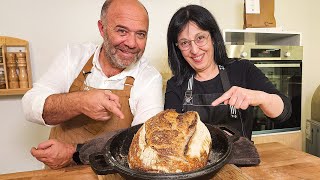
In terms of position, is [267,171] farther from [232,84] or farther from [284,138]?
[284,138]

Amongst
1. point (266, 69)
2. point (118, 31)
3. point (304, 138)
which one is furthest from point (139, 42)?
point (304, 138)

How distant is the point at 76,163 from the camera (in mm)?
1020

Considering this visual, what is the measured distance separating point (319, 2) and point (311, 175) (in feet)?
8.71

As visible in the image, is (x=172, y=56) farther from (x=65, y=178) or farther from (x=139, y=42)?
(x=65, y=178)

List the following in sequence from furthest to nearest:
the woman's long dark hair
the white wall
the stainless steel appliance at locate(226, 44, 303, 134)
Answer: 1. the stainless steel appliance at locate(226, 44, 303, 134)
2. the white wall
3. the woman's long dark hair

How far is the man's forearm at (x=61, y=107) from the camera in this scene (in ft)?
3.49

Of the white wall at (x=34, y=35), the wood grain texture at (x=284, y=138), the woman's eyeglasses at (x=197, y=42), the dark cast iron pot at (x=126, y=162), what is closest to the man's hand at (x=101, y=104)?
the dark cast iron pot at (x=126, y=162)

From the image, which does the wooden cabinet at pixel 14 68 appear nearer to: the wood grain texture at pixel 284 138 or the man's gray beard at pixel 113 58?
the man's gray beard at pixel 113 58

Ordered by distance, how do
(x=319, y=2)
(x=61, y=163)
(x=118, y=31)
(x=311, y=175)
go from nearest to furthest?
(x=311, y=175) < (x=61, y=163) < (x=118, y=31) < (x=319, y=2)

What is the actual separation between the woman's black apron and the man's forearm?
0.67m

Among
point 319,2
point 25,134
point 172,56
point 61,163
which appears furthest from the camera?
point 319,2

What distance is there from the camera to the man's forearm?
3.49 ft

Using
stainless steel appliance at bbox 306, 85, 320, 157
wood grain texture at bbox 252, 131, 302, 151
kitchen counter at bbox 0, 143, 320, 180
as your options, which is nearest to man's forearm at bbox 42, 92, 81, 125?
kitchen counter at bbox 0, 143, 320, 180

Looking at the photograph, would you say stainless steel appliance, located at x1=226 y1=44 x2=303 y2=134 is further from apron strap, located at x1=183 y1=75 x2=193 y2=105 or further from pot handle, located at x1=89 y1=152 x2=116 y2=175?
pot handle, located at x1=89 y1=152 x2=116 y2=175
